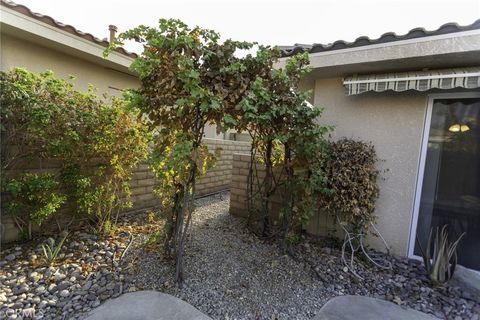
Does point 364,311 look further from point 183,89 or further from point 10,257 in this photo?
point 10,257

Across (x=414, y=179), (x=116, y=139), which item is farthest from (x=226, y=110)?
(x=414, y=179)

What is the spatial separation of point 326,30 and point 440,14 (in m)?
2.65

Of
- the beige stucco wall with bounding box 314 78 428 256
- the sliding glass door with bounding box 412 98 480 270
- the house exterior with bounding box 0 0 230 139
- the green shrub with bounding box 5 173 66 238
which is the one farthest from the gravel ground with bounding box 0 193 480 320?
the house exterior with bounding box 0 0 230 139

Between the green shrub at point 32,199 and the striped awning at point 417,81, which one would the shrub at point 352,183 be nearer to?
the striped awning at point 417,81

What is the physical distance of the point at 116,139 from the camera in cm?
511

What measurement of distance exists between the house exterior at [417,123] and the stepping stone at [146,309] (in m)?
4.37

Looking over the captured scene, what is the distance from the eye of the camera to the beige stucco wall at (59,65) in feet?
19.7

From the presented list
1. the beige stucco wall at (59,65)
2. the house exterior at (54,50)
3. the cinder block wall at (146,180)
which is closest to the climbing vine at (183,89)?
the cinder block wall at (146,180)

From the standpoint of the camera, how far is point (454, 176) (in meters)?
4.97

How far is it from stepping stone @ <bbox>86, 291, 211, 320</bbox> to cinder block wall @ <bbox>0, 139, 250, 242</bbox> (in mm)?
1922

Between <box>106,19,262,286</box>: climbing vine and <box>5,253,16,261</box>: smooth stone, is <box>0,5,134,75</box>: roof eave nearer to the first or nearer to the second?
<box>106,19,262,286</box>: climbing vine

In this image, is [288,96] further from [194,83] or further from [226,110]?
[194,83]

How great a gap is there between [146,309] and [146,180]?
13.2 feet

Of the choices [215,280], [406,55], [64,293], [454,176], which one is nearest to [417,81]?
[406,55]
